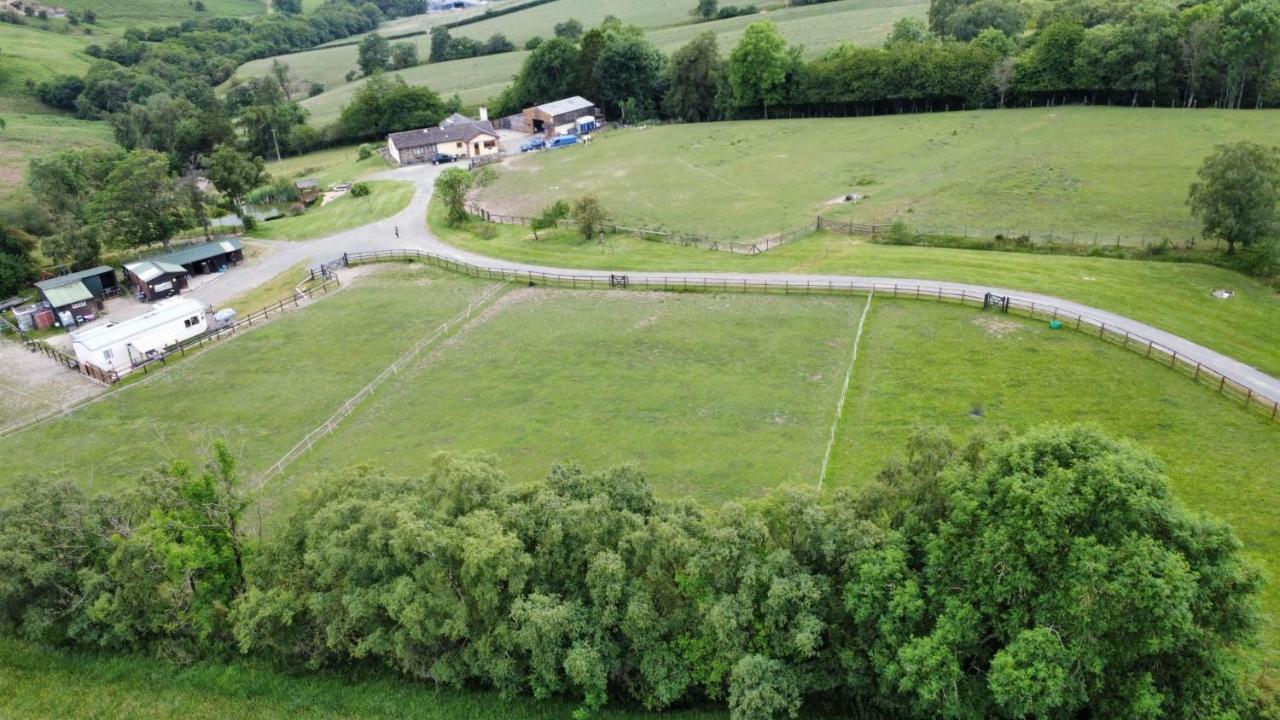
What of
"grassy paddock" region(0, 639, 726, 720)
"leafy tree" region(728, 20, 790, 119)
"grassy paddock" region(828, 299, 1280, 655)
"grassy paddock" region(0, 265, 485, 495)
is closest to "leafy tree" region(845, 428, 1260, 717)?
"grassy paddock" region(0, 639, 726, 720)

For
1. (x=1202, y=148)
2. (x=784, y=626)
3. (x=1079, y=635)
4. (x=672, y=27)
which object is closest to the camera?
(x=1079, y=635)

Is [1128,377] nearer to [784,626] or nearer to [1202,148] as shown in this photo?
[784,626]

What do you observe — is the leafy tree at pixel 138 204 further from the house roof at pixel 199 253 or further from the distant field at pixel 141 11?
the distant field at pixel 141 11

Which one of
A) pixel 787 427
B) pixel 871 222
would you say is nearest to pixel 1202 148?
pixel 871 222

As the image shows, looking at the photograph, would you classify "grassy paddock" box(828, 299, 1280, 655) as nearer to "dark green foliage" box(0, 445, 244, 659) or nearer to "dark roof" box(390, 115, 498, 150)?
"dark green foliage" box(0, 445, 244, 659)

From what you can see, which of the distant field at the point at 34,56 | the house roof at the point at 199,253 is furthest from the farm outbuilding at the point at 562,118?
the distant field at the point at 34,56

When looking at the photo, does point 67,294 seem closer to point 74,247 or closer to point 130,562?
point 74,247
